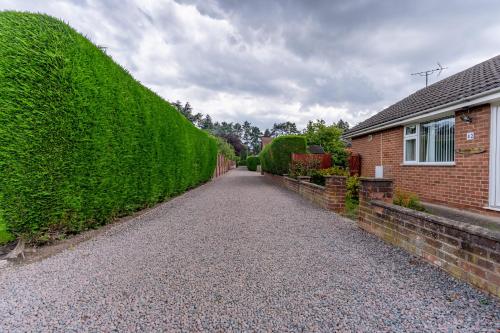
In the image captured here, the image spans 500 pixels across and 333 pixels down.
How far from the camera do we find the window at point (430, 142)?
240 inches

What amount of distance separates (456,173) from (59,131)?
843 cm

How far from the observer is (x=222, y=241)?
361cm

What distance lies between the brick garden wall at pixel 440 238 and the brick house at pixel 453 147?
10.1ft

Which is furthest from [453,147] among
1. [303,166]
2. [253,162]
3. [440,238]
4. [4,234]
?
[253,162]

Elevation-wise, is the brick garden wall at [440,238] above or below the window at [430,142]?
below

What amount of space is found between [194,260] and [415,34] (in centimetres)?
1016

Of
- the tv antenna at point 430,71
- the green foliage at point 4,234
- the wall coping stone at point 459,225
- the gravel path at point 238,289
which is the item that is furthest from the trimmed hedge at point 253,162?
the green foliage at point 4,234

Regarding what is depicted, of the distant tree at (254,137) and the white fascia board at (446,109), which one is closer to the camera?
the white fascia board at (446,109)

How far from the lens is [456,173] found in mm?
5707

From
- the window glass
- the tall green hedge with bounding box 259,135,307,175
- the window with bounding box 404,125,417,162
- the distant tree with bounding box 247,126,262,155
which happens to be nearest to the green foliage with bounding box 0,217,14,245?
the window with bounding box 404,125,417,162

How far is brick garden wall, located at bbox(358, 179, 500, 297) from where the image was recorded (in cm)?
202

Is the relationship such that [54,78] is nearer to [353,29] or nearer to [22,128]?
[22,128]

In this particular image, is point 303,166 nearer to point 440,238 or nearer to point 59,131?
point 440,238

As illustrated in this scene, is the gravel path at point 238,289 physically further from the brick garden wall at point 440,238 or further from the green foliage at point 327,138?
the green foliage at point 327,138
